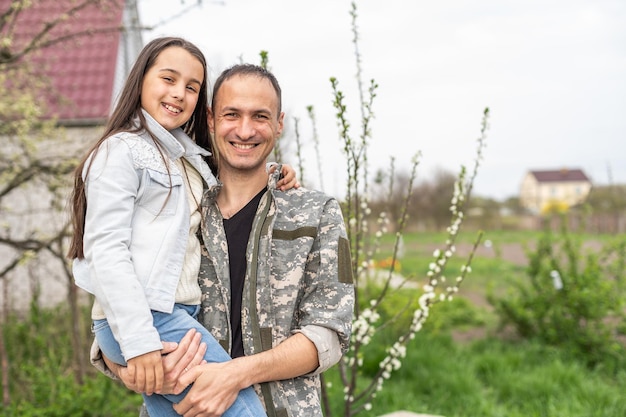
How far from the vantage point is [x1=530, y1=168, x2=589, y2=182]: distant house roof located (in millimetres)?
69188

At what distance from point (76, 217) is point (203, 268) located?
0.43m

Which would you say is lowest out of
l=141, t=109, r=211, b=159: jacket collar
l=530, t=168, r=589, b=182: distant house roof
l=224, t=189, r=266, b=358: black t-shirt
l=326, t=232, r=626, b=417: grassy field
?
l=530, t=168, r=589, b=182: distant house roof

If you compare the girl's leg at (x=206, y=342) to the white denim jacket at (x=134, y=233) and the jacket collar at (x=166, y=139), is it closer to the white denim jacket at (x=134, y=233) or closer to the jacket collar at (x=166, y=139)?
the white denim jacket at (x=134, y=233)

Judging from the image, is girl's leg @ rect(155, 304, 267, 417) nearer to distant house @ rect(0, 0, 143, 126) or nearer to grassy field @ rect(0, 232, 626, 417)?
grassy field @ rect(0, 232, 626, 417)

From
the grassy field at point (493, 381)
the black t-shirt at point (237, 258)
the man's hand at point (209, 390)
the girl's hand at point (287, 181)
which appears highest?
the girl's hand at point (287, 181)

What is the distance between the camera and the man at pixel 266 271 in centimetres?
183

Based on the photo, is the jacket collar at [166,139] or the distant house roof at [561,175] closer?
the jacket collar at [166,139]

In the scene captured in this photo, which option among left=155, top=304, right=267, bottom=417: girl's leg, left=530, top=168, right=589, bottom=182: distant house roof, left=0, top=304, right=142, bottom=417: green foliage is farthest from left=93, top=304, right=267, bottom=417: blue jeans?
left=530, top=168, right=589, bottom=182: distant house roof

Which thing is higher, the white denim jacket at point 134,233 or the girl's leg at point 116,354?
the white denim jacket at point 134,233

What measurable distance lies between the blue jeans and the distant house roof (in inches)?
2868

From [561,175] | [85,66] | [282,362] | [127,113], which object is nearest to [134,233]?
[127,113]

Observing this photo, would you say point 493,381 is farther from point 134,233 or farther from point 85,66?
point 85,66

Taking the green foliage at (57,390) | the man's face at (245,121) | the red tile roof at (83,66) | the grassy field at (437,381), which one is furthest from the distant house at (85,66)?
the man's face at (245,121)

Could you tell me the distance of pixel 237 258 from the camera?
6.44 feet
